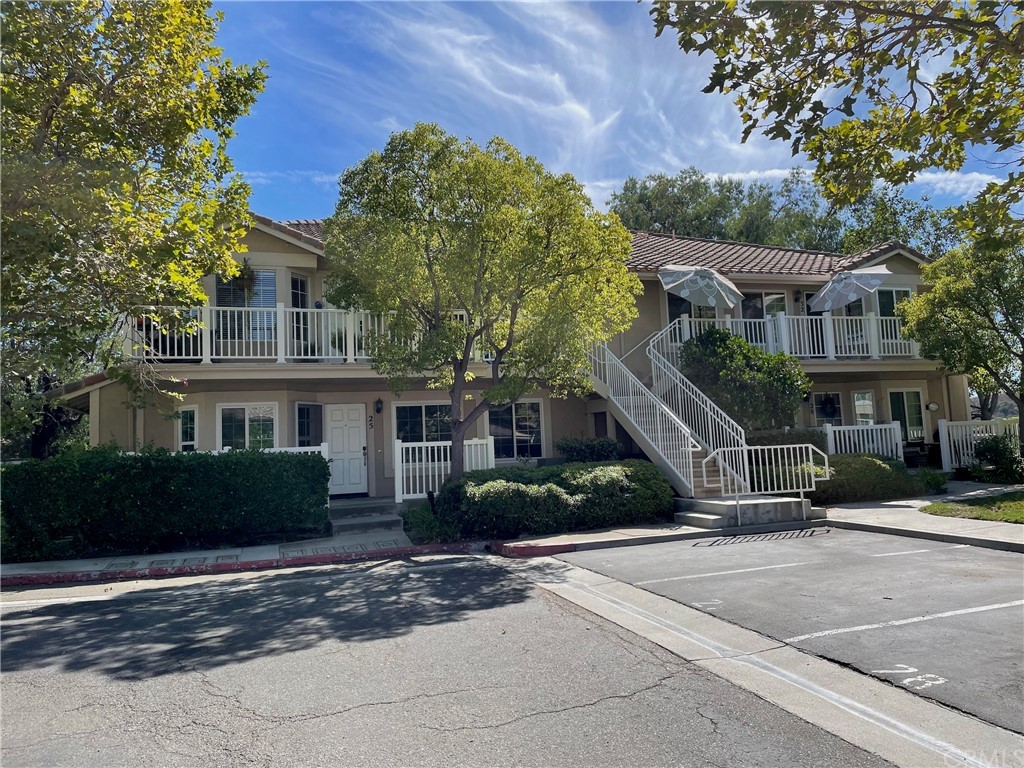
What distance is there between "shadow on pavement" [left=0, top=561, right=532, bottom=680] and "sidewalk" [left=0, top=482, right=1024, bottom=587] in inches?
45.8

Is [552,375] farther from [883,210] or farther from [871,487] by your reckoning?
[883,210]

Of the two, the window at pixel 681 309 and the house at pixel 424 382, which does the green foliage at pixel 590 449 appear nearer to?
the house at pixel 424 382

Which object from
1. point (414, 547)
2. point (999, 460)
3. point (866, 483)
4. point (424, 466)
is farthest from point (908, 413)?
point (414, 547)

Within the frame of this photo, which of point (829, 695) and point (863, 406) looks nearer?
point (829, 695)

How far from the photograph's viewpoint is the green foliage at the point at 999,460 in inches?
632

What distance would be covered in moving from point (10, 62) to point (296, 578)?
282 inches

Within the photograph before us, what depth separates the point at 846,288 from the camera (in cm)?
1700

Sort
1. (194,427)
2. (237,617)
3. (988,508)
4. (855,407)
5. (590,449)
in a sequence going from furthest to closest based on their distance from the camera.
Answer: (855,407)
(590,449)
(194,427)
(988,508)
(237,617)

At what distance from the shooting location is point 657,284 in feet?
60.3

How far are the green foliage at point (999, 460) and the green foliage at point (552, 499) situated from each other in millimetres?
9664

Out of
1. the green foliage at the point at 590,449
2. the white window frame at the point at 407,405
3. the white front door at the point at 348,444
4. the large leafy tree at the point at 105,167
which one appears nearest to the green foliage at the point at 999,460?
the green foliage at the point at 590,449

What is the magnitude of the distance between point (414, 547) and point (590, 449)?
5917 millimetres

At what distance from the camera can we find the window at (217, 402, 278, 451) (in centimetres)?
1510

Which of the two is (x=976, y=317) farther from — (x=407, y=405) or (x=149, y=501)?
(x=149, y=501)
